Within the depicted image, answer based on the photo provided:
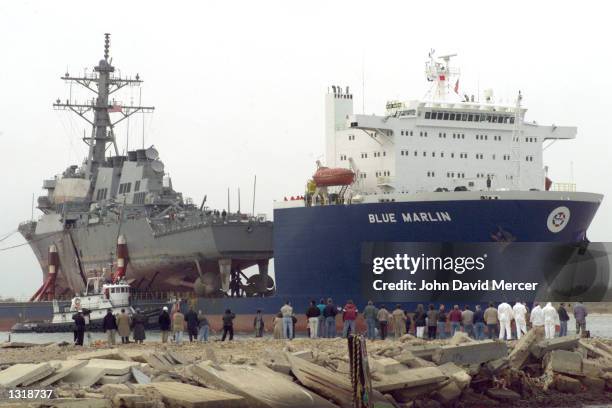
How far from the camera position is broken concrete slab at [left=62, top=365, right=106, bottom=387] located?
15.9 metres

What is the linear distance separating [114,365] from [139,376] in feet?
1.80

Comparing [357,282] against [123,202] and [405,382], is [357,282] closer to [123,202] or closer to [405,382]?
[123,202]

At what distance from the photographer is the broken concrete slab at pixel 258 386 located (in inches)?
602

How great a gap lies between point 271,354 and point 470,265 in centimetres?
1752

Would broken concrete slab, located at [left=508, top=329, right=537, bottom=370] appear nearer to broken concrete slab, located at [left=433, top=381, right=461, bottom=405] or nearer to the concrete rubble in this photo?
the concrete rubble

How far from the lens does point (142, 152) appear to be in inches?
2040

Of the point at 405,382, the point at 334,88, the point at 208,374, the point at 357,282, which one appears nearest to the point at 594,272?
the point at 357,282

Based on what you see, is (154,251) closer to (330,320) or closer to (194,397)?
(330,320)

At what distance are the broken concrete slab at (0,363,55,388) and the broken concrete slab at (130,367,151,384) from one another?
1.06m

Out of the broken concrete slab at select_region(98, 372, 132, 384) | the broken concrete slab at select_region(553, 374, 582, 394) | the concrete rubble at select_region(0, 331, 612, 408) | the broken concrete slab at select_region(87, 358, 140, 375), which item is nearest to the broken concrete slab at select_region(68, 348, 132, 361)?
the concrete rubble at select_region(0, 331, 612, 408)

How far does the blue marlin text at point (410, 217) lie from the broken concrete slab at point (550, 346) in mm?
14361

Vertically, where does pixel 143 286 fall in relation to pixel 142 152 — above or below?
below

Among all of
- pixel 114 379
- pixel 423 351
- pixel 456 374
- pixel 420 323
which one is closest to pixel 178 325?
pixel 420 323

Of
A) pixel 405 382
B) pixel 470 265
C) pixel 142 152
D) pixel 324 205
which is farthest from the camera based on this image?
pixel 142 152
